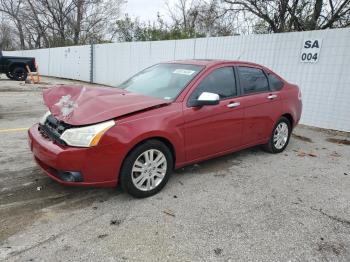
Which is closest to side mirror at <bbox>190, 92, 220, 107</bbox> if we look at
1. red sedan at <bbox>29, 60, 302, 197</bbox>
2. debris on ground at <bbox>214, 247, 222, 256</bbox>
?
red sedan at <bbox>29, 60, 302, 197</bbox>

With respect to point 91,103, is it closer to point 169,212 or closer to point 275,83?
point 169,212

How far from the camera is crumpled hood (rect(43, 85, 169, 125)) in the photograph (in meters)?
3.68

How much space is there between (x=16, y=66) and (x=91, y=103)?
18.2 m

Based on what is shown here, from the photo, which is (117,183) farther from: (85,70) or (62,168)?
(85,70)

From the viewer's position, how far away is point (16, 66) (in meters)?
19.8

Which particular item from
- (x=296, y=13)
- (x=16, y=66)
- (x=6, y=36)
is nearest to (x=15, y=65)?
(x=16, y=66)

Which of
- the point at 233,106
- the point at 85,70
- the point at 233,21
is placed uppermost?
the point at 233,21

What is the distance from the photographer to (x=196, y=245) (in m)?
3.14

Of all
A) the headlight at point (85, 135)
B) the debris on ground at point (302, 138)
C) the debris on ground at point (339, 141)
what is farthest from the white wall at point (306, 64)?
the headlight at point (85, 135)

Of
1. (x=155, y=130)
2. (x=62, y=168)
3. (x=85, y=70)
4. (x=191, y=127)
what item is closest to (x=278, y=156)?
(x=191, y=127)

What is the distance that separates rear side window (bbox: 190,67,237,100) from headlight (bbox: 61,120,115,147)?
1.37 m

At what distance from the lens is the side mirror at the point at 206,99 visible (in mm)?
4277

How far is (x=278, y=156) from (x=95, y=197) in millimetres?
3433

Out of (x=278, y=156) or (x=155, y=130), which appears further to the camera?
(x=278, y=156)
